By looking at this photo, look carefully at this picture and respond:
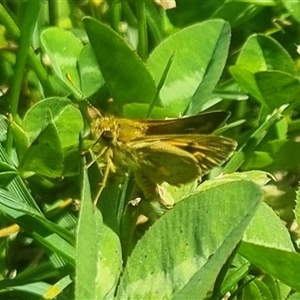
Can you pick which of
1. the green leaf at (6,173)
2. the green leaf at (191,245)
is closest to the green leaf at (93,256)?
the green leaf at (191,245)

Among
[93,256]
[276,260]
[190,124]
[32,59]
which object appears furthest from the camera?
[32,59]

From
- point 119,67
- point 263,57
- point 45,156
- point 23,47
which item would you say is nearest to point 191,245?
point 45,156

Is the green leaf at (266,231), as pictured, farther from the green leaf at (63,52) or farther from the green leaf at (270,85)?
the green leaf at (63,52)

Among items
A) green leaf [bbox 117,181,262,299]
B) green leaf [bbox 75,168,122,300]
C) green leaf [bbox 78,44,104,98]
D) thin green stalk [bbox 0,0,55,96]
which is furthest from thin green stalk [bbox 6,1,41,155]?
green leaf [bbox 117,181,262,299]

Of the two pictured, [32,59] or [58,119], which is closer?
[58,119]

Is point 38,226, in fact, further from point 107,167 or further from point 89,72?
point 89,72

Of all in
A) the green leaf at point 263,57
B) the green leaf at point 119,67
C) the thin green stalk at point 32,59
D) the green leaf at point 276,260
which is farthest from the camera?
the green leaf at point 263,57
